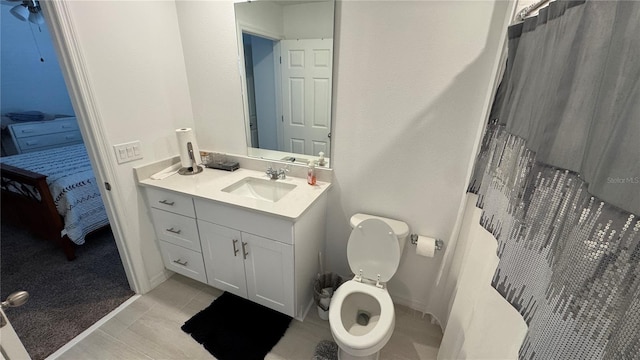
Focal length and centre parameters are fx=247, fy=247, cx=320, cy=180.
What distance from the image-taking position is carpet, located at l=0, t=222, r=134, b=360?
158 centimetres

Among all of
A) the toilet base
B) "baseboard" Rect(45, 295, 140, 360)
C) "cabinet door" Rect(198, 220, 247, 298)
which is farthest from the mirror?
"baseboard" Rect(45, 295, 140, 360)

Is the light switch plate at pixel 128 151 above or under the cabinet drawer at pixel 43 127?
above

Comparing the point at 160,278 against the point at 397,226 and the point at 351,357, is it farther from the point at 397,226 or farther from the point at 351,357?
the point at 397,226

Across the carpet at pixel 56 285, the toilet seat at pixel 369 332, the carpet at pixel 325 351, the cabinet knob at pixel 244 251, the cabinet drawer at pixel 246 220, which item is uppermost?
the cabinet drawer at pixel 246 220

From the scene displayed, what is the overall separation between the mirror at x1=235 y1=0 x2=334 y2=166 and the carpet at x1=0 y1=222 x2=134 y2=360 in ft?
5.05

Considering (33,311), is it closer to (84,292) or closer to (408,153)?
(84,292)

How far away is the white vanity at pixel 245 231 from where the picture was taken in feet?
4.64

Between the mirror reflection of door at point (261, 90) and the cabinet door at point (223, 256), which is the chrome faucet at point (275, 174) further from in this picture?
the cabinet door at point (223, 256)

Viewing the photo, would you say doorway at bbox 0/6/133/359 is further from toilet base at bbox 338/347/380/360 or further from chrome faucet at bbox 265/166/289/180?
toilet base at bbox 338/347/380/360

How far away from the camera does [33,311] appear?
5.57ft

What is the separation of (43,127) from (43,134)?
11 centimetres

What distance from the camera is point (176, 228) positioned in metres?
1.74

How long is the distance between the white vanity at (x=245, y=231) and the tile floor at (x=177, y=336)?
16 centimetres

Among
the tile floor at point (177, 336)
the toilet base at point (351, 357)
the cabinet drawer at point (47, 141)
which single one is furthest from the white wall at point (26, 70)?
the toilet base at point (351, 357)
